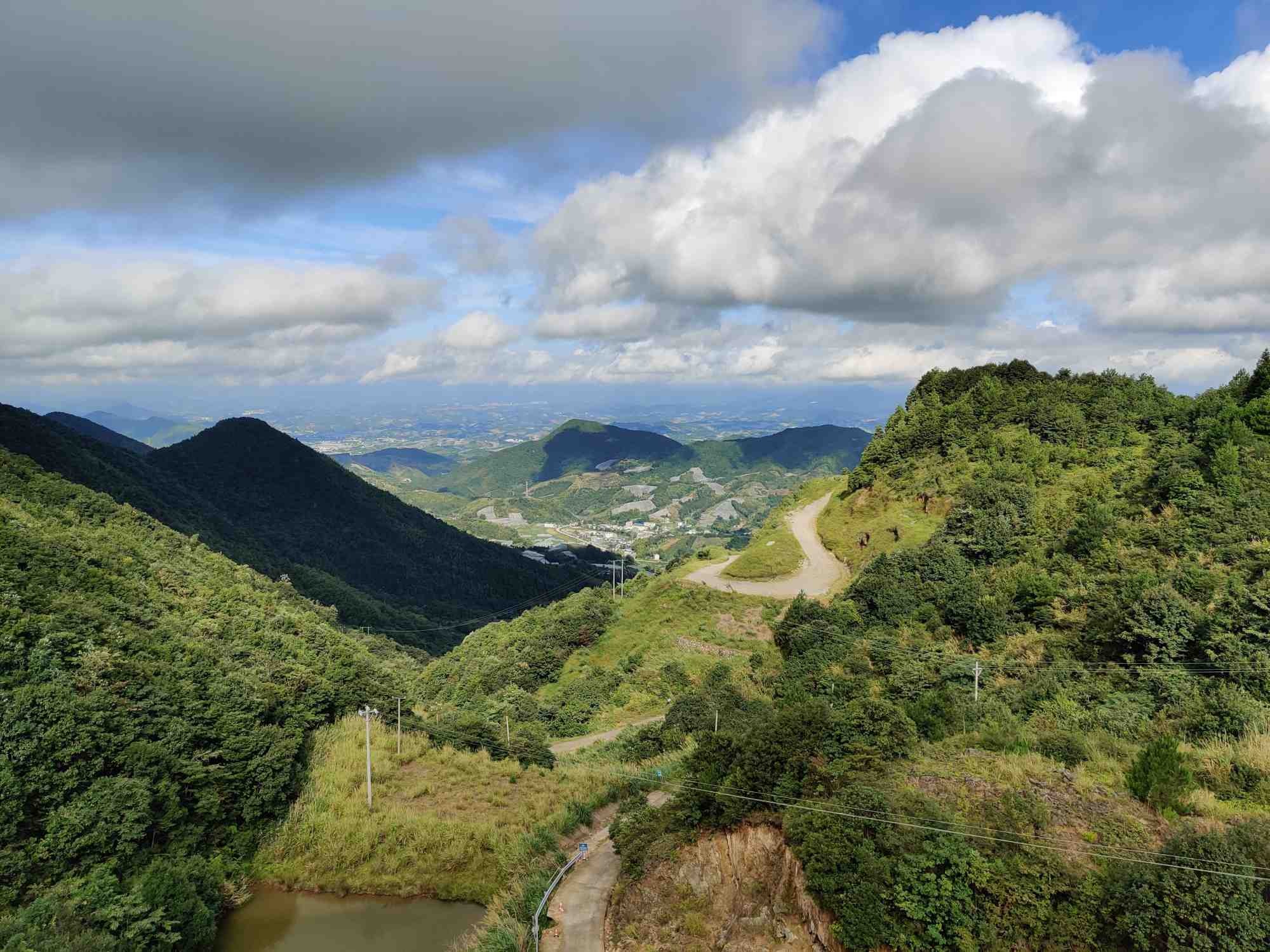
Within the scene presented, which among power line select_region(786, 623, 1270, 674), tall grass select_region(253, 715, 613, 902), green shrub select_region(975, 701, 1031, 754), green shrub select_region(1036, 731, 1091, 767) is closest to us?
green shrub select_region(1036, 731, 1091, 767)

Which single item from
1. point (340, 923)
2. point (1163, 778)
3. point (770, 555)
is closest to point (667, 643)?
point (770, 555)

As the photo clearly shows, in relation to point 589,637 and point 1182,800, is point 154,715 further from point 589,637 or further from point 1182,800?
point 1182,800

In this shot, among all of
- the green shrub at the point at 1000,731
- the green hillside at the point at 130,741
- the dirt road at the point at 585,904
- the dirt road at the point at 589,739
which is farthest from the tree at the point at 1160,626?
the green hillside at the point at 130,741

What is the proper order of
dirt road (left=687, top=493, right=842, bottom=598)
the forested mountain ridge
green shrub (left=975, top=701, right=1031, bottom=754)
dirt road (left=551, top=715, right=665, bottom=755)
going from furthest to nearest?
the forested mountain ridge, dirt road (left=687, top=493, right=842, bottom=598), dirt road (left=551, top=715, right=665, bottom=755), green shrub (left=975, top=701, right=1031, bottom=754)

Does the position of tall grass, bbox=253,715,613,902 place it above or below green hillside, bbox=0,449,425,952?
below

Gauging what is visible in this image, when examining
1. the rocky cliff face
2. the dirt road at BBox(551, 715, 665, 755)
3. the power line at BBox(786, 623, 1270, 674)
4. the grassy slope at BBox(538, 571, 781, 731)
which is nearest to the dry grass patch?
the grassy slope at BBox(538, 571, 781, 731)

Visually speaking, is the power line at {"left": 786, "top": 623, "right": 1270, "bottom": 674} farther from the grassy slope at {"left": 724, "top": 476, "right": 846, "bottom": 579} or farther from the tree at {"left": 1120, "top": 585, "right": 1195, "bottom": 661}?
the grassy slope at {"left": 724, "top": 476, "right": 846, "bottom": 579}

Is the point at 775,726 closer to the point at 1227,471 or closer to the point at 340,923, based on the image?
the point at 340,923
